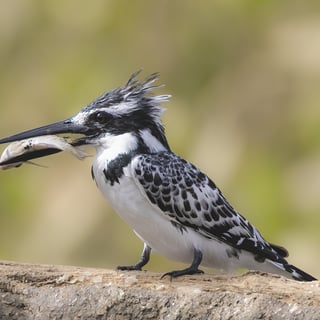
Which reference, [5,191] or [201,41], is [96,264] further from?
[201,41]

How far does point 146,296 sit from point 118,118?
890 millimetres

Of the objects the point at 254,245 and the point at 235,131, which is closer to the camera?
the point at 254,245

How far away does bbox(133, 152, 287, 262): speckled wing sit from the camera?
531 cm

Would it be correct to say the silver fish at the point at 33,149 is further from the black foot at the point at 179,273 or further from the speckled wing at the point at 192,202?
the black foot at the point at 179,273

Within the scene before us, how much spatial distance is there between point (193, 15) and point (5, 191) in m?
1.68

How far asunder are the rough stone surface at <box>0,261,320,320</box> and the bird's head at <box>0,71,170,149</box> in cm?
66

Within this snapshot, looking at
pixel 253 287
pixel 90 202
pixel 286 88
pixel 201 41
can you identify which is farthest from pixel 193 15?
pixel 253 287

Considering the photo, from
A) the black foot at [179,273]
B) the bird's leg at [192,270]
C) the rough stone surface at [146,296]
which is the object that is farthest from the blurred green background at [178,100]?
the rough stone surface at [146,296]

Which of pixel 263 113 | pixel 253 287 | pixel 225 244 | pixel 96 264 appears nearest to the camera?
pixel 253 287

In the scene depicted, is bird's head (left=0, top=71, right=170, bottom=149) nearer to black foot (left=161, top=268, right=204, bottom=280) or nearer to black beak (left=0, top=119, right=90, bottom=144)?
black beak (left=0, top=119, right=90, bottom=144)

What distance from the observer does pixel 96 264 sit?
813cm

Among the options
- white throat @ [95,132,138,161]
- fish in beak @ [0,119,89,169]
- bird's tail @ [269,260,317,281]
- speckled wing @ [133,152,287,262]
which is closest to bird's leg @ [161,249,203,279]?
speckled wing @ [133,152,287,262]

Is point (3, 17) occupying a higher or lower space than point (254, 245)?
higher

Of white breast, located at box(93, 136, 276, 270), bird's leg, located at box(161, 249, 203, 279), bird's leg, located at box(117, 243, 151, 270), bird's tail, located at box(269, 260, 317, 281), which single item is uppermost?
white breast, located at box(93, 136, 276, 270)
